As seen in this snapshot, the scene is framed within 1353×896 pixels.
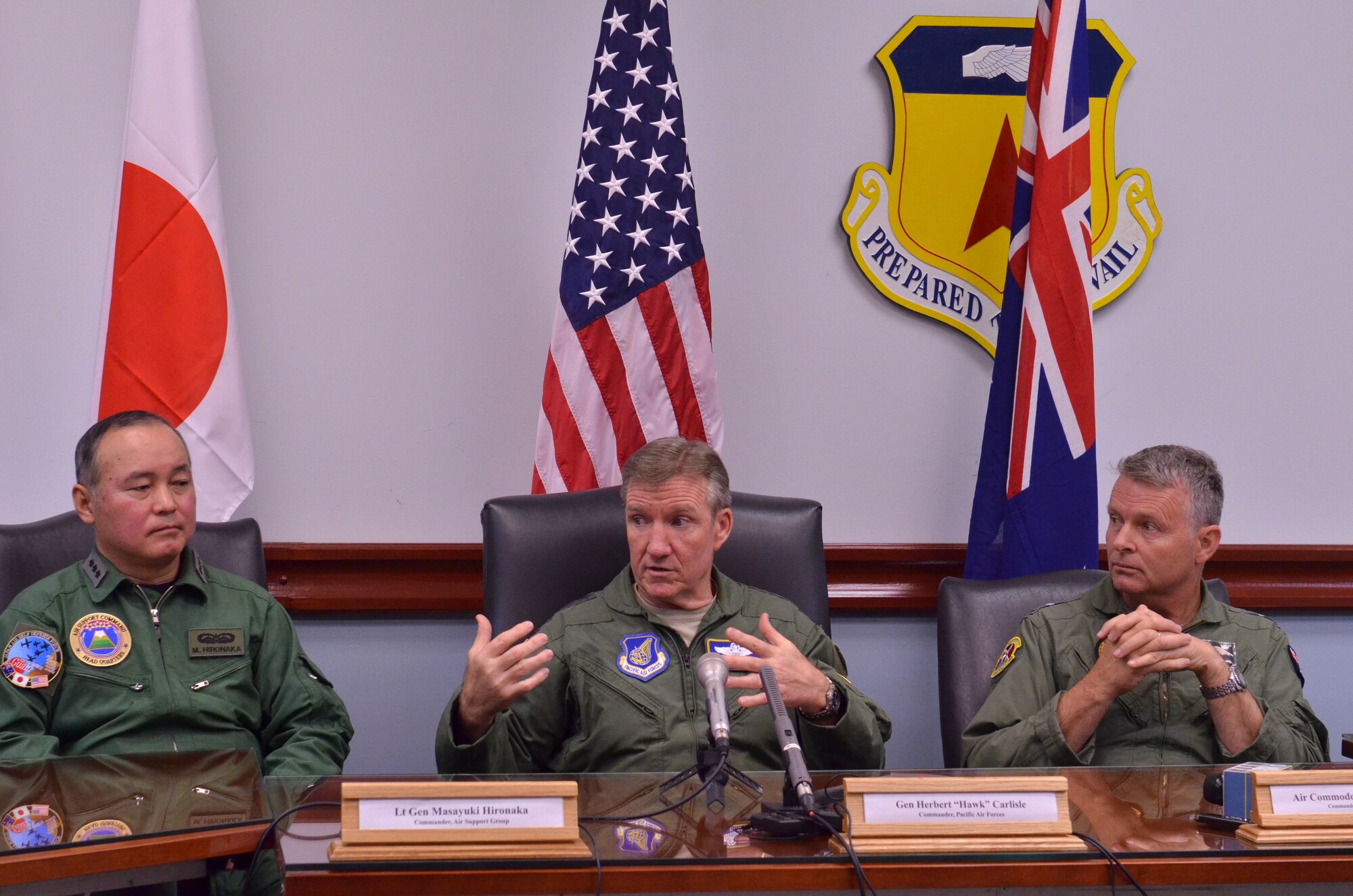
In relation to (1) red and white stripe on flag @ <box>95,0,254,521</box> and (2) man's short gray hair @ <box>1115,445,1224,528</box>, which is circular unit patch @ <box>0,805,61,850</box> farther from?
(2) man's short gray hair @ <box>1115,445,1224,528</box>

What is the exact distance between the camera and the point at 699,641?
2232mm

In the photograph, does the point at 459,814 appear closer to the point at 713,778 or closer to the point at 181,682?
the point at 713,778

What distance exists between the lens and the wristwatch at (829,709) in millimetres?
1931

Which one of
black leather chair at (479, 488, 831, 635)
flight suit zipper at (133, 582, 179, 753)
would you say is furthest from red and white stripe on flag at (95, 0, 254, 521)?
black leather chair at (479, 488, 831, 635)

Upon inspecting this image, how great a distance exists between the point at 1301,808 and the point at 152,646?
71.6 inches

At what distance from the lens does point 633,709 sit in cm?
214

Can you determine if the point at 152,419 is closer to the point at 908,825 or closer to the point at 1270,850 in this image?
Answer: the point at 908,825

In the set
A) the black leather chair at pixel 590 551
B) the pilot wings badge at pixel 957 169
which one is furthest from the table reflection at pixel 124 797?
the pilot wings badge at pixel 957 169

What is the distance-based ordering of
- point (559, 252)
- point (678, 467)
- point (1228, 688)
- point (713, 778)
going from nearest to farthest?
point (713, 778) → point (1228, 688) → point (678, 467) → point (559, 252)

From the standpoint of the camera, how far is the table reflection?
136 centimetres

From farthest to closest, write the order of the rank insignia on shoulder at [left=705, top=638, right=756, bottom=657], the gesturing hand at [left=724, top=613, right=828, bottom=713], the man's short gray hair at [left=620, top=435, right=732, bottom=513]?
A: the man's short gray hair at [left=620, top=435, right=732, bottom=513] → the rank insignia on shoulder at [left=705, top=638, right=756, bottom=657] → the gesturing hand at [left=724, top=613, right=828, bottom=713]

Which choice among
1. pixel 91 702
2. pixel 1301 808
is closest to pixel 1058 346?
pixel 1301 808

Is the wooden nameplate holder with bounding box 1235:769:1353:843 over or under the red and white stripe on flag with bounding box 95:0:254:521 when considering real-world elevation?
under

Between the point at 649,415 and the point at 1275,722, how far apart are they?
142 cm
